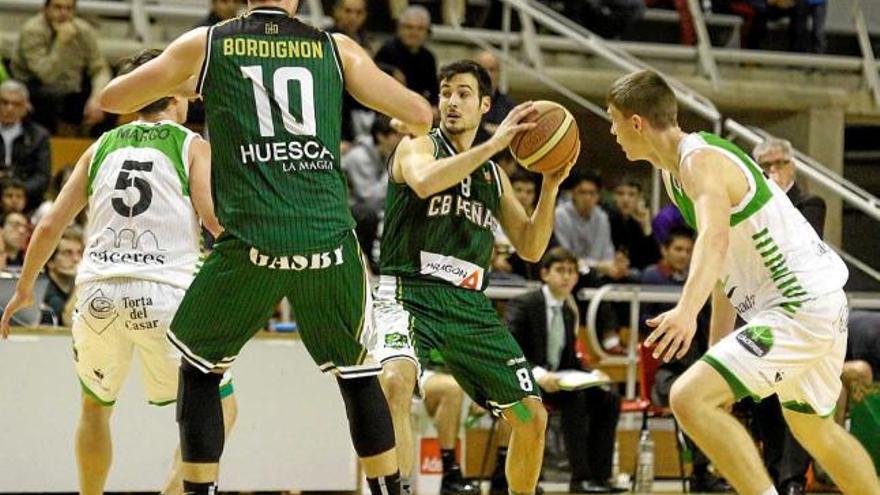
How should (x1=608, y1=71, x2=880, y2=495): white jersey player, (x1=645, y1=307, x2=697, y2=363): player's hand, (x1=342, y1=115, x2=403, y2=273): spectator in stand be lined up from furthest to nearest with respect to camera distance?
(x1=342, y1=115, x2=403, y2=273): spectator in stand, (x1=608, y1=71, x2=880, y2=495): white jersey player, (x1=645, y1=307, x2=697, y2=363): player's hand

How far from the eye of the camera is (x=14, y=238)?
380 inches

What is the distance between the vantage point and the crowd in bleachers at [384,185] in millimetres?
9672

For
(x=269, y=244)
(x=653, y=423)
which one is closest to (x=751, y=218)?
(x=269, y=244)

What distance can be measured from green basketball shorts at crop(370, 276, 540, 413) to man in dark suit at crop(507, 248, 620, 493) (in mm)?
2904

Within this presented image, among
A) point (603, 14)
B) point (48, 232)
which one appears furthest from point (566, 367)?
point (603, 14)

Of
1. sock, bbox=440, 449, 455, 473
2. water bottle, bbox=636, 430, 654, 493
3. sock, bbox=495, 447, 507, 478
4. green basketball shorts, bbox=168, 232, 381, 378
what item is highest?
green basketball shorts, bbox=168, 232, 381, 378

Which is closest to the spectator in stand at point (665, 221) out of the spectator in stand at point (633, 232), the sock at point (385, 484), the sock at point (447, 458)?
the spectator in stand at point (633, 232)

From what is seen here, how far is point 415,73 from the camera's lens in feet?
40.1

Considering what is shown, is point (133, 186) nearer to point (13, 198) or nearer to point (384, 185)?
point (13, 198)

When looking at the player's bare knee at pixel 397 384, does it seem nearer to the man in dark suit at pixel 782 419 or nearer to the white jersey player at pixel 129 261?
the white jersey player at pixel 129 261

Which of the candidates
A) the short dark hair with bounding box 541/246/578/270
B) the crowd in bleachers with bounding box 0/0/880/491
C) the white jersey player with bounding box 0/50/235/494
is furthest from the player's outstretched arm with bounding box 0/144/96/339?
the short dark hair with bounding box 541/246/578/270

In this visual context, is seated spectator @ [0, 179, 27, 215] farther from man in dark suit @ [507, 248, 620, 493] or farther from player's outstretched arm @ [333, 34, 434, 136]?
player's outstretched arm @ [333, 34, 434, 136]

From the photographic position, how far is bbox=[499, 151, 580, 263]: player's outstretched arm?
259 inches

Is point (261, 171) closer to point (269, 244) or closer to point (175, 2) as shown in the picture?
point (269, 244)
